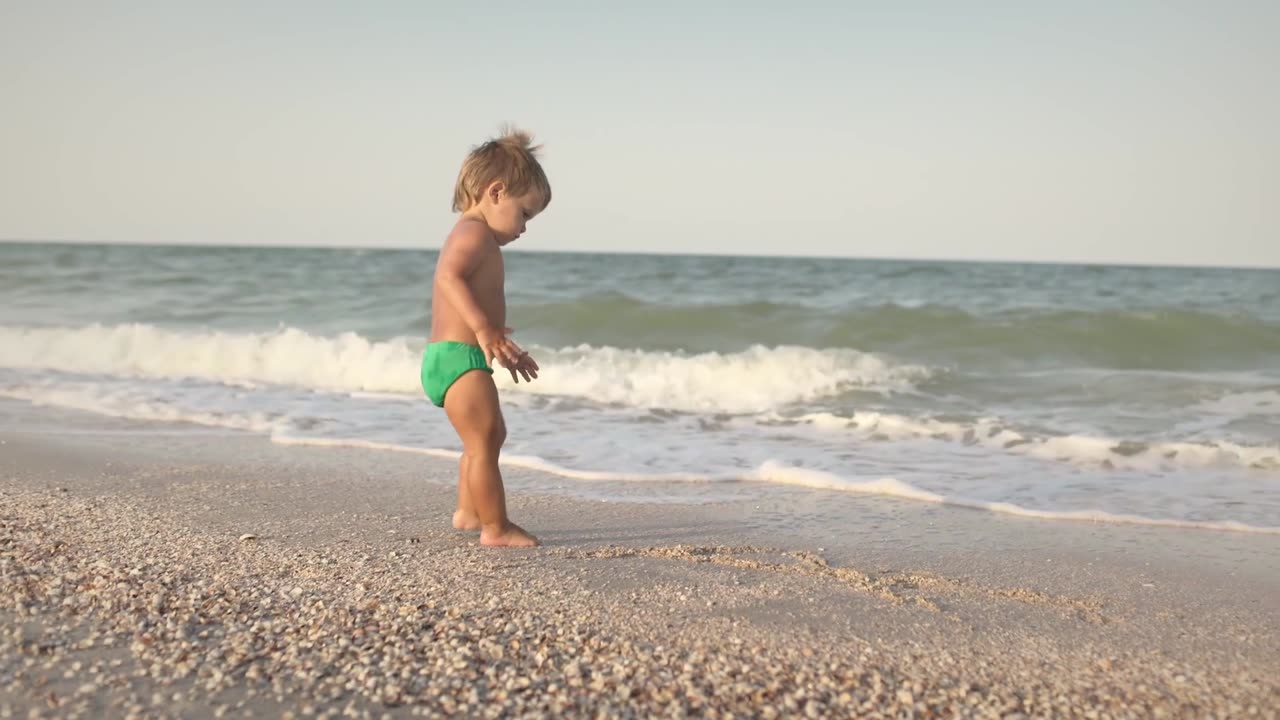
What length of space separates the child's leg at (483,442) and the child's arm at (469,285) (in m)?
0.12

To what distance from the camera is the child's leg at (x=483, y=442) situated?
136 inches

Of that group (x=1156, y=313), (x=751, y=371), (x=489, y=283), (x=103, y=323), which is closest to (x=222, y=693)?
(x=489, y=283)

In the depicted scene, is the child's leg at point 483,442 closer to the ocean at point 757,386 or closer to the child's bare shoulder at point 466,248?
the child's bare shoulder at point 466,248

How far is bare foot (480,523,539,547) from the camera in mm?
3467

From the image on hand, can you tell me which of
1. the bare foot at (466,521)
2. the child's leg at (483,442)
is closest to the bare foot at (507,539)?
the child's leg at (483,442)

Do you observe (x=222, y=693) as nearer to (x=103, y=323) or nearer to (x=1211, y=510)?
(x=1211, y=510)

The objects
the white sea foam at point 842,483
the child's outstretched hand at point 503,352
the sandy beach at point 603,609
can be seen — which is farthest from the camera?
the white sea foam at point 842,483

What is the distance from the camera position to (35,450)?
5051mm

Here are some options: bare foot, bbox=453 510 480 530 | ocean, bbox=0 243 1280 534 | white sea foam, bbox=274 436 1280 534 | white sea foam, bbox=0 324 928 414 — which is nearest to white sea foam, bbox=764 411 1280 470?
ocean, bbox=0 243 1280 534

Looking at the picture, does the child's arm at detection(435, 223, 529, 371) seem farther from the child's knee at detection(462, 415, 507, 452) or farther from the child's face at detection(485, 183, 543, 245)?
the child's knee at detection(462, 415, 507, 452)

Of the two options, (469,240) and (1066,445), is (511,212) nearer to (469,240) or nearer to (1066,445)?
(469,240)

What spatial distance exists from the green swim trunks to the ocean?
124 cm

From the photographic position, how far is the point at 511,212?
11.6ft

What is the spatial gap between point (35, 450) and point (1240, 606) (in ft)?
17.2
